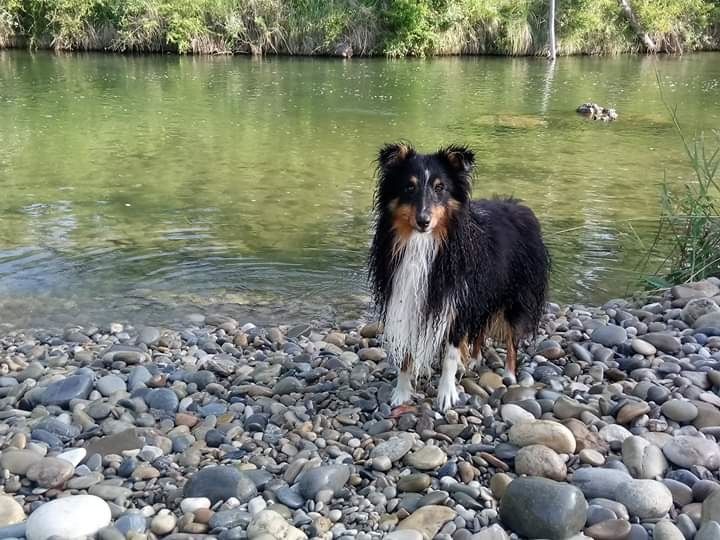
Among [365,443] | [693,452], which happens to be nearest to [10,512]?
[365,443]

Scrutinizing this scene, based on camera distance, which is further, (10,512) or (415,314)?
(415,314)

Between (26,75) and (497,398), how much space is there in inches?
917

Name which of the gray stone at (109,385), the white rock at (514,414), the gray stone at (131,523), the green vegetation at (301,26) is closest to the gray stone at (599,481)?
the white rock at (514,414)

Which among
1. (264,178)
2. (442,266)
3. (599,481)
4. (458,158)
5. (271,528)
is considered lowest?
(271,528)

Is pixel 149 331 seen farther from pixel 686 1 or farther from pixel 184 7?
pixel 686 1

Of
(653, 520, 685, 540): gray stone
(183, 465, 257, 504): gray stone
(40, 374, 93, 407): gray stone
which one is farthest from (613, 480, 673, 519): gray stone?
(40, 374, 93, 407): gray stone

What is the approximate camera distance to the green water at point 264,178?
25.0 feet

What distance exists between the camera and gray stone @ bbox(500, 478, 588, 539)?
3043 mm

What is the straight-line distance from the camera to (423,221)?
4.00 m

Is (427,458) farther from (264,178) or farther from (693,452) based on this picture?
(264,178)

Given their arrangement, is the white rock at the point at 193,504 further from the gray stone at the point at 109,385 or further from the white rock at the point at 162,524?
the gray stone at the point at 109,385

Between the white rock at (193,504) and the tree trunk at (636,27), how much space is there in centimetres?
3660

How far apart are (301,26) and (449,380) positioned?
29601 millimetres

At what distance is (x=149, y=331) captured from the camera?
6234mm
